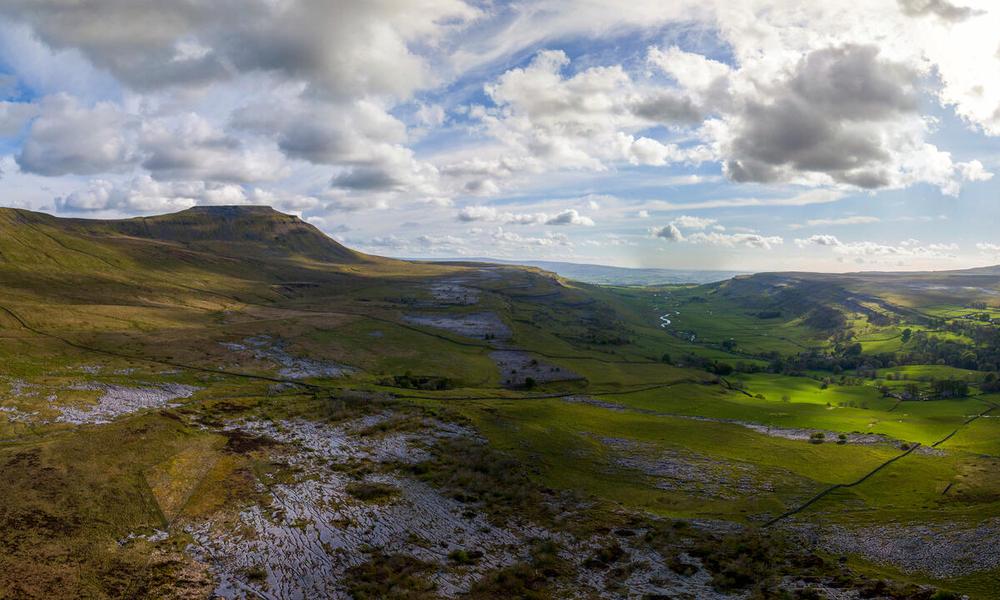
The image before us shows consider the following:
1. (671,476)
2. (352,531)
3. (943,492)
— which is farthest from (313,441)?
(943,492)

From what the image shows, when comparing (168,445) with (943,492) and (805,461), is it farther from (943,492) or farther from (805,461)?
(943,492)

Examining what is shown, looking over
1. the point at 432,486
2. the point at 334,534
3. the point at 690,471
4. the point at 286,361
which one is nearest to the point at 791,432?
the point at 690,471

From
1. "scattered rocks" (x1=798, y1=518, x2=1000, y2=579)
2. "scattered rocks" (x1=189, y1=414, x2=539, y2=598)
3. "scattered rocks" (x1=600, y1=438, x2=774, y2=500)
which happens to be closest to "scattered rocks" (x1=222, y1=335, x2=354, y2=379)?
"scattered rocks" (x1=189, y1=414, x2=539, y2=598)

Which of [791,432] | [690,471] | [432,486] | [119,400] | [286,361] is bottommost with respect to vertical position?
[791,432]

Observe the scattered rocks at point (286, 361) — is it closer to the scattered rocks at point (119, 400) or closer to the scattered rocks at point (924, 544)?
the scattered rocks at point (119, 400)

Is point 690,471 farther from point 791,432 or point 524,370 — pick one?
point 524,370

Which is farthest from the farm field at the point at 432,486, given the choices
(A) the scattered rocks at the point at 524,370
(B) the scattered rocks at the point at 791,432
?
(A) the scattered rocks at the point at 524,370

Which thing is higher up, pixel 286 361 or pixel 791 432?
pixel 286 361

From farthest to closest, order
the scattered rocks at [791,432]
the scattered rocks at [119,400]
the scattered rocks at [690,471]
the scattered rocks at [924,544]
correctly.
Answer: the scattered rocks at [791,432] < the scattered rocks at [119,400] < the scattered rocks at [690,471] < the scattered rocks at [924,544]

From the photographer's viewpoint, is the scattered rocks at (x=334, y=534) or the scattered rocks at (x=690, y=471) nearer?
the scattered rocks at (x=334, y=534)

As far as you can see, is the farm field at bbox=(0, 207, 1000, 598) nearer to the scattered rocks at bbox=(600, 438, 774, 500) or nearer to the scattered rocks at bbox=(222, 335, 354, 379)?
the scattered rocks at bbox=(600, 438, 774, 500)

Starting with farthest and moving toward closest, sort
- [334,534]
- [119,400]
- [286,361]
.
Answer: [286,361] → [119,400] → [334,534]
